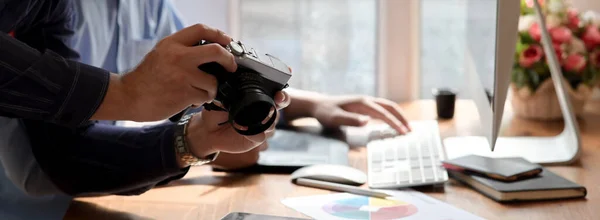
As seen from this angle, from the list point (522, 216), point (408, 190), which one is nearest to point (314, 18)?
point (408, 190)

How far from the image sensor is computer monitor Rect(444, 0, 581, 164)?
3.95 feet

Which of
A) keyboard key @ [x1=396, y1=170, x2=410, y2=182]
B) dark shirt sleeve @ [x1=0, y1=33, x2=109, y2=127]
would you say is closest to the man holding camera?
dark shirt sleeve @ [x1=0, y1=33, x2=109, y2=127]

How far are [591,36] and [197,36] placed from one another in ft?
3.75

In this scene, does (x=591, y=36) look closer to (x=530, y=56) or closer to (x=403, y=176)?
(x=530, y=56)

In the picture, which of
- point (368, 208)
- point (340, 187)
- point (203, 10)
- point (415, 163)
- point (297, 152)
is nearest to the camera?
point (368, 208)

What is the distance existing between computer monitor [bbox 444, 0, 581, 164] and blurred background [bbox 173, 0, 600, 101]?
0.42 m

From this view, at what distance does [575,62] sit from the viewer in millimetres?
1781

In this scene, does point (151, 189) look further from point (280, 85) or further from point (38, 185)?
point (280, 85)

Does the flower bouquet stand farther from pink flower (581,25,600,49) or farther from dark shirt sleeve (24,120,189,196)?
dark shirt sleeve (24,120,189,196)

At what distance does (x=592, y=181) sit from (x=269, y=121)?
0.63 meters

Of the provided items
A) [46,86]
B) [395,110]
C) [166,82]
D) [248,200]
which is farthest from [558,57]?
[46,86]

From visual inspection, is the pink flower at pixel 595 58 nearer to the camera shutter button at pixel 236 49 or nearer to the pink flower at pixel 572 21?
the pink flower at pixel 572 21

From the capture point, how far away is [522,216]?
114 centimetres

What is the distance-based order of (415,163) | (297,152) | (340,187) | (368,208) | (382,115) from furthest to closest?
(382,115) < (297,152) < (415,163) < (340,187) < (368,208)
